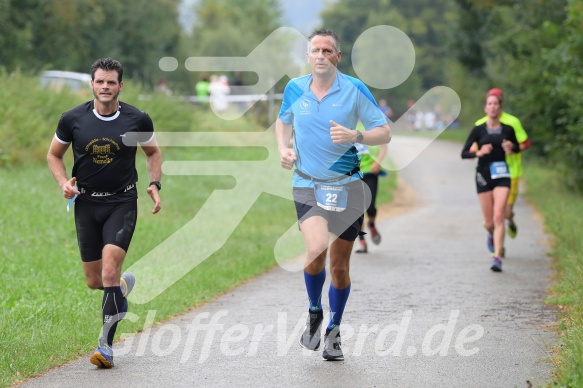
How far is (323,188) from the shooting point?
757cm

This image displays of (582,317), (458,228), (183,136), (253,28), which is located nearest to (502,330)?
(582,317)

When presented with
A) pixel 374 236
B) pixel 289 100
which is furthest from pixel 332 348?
pixel 374 236

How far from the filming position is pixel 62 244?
1391 centimetres

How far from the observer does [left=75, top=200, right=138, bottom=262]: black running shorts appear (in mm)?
7668

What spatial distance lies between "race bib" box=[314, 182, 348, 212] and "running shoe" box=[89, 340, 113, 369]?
1802 mm

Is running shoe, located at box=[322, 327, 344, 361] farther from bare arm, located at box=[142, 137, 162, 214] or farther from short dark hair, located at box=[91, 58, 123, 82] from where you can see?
short dark hair, located at box=[91, 58, 123, 82]

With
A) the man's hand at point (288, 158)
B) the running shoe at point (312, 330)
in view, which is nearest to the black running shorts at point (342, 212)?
the man's hand at point (288, 158)

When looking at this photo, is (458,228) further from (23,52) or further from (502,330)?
(23,52)

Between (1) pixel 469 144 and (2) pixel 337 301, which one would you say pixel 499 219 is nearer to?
(1) pixel 469 144

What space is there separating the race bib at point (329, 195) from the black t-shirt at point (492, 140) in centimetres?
589

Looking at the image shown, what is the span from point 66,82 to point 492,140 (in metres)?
15.8

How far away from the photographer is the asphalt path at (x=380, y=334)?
7.05 meters

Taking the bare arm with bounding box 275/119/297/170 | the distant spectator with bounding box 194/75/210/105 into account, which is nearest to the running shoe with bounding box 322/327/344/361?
the bare arm with bounding box 275/119/297/170

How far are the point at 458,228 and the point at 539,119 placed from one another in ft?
17.7
